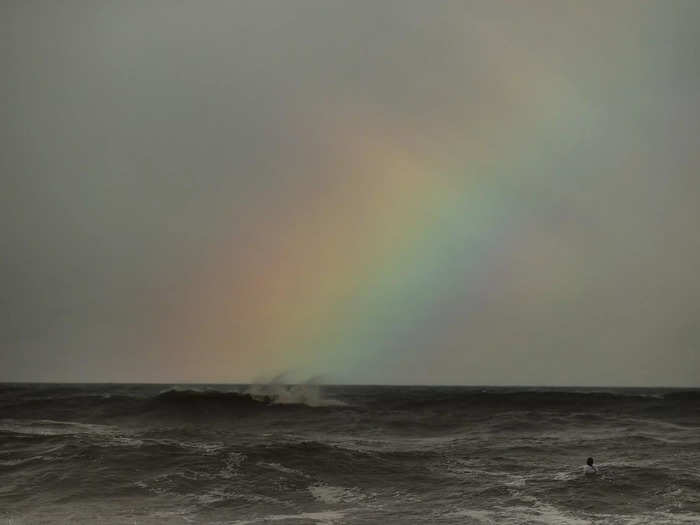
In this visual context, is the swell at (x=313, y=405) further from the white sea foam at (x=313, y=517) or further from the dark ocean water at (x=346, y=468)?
the white sea foam at (x=313, y=517)

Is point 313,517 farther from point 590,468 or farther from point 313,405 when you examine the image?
point 313,405

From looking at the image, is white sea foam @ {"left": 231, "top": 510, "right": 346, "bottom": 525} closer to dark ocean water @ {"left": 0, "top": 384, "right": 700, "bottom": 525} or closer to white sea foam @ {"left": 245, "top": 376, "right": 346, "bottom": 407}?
dark ocean water @ {"left": 0, "top": 384, "right": 700, "bottom": 525}

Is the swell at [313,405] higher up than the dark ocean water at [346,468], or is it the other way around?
the swell at [313,405]

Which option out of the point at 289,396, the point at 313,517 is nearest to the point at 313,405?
the point at 289,396

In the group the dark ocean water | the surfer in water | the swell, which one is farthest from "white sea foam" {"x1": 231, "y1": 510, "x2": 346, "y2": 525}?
the swell

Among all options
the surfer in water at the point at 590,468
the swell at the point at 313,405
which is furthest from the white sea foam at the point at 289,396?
the surfer in water at the point at 590,468

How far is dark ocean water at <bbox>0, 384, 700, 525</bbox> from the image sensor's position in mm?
14526

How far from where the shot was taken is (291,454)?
2183 centimetres

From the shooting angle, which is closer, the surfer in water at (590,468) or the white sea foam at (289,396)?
the surfer in water at (590,468)

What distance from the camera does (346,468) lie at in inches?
779

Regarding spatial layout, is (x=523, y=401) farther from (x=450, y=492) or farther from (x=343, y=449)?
(x=450, y=492)

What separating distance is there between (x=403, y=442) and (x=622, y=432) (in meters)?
11.6

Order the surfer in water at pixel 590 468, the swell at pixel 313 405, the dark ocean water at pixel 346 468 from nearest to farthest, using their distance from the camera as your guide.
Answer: the dark ocean water at pixel 346 468, the surfer in water at pixel 590 468, the swell at pixel 313 405

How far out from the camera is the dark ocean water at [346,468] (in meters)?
14.5
